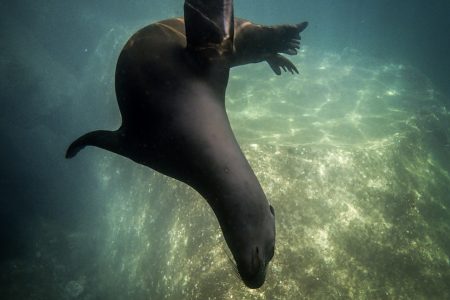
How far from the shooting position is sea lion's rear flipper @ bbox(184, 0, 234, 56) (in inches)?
93.9

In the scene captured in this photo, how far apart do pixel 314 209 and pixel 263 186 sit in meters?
1.29

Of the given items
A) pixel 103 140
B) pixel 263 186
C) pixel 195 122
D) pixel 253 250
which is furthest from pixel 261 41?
A: pixel 263 186

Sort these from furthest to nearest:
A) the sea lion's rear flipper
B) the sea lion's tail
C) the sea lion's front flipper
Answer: the sea lion's front flipper < the sea lion's tail < the sea lion's rear flipper

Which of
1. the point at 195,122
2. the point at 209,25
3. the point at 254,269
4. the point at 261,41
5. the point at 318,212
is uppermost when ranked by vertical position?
the point at 209,25

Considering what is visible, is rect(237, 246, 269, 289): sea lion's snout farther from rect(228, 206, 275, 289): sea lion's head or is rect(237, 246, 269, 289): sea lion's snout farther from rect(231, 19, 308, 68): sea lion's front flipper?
rect(231, 19, 308, 68): sea lion's front flipper

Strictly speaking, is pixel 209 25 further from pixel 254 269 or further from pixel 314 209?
pixel 314 209

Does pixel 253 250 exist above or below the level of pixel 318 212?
above

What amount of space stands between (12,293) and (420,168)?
17.9 metres

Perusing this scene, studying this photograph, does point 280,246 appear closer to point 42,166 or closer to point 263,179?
point 263,179

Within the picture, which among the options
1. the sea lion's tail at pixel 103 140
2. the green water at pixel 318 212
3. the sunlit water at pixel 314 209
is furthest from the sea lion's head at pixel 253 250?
the sunlit water at pixel 314 209

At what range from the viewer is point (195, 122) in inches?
85.9

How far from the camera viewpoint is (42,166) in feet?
79.0

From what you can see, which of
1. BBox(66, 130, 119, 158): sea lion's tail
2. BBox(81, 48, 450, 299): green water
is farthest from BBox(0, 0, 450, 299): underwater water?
BBox(66, 130, 119, 158): sea lion's tail

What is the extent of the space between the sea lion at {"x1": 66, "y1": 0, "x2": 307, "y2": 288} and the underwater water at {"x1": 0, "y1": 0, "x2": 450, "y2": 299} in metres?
0.64
